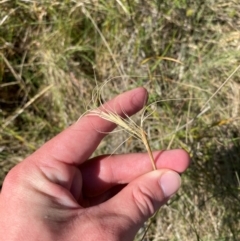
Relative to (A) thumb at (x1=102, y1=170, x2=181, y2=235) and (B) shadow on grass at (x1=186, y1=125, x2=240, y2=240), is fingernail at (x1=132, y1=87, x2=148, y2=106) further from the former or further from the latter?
(B) shadow on grass at (x1=186, y1=125, x2=240, y2=240)

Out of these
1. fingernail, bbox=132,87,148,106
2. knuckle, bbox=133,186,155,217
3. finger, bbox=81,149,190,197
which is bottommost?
finger, bbox=81,149,190,197

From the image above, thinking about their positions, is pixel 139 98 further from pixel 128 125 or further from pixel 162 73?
pixel 162 73

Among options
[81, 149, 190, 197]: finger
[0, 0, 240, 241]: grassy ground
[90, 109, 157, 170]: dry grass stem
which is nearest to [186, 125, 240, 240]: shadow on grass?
[0, 0, 240, 241]: grassy ground

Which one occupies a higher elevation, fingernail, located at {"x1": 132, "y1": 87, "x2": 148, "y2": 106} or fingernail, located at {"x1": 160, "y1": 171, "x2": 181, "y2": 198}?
fingernail, located at {"x1": 132, "y1": 87, "x2": 148, "y2": 106}

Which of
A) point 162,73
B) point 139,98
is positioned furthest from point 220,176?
point 139,98

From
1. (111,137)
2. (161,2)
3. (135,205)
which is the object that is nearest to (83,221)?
Answer: (135,205)

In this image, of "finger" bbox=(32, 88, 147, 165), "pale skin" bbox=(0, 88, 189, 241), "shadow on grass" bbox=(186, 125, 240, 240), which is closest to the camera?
"pale skin" bbox=(0, 88, 189, 241)
